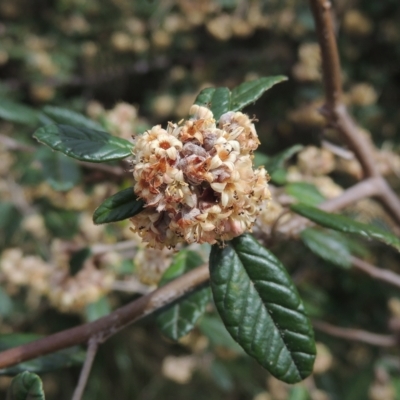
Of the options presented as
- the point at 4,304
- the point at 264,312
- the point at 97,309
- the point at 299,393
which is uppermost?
the point at 264,312

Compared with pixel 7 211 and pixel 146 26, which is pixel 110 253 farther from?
pixel 146 26

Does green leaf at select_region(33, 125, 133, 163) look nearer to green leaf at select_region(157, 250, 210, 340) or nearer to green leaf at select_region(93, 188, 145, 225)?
green leaf at select_region(93, 188, 145, 225)

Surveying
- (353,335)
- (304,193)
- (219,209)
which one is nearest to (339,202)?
(304,193)

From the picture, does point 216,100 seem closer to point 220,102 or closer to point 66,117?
point 220,102

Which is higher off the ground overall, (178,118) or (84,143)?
(84,143)

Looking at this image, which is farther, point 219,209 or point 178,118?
point 178,118

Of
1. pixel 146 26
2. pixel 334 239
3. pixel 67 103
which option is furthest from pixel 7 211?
pixel 334 239
